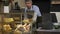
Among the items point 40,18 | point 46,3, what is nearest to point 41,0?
point 46,3

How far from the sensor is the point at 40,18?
6.44 ft

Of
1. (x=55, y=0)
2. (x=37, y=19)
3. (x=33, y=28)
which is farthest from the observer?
(x=55, y=0)

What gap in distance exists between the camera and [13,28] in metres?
1.85

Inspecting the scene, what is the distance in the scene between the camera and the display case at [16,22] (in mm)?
1814

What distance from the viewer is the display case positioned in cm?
181

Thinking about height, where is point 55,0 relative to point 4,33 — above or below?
above

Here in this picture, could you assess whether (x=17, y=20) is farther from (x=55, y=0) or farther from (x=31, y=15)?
(x=55, y=0)

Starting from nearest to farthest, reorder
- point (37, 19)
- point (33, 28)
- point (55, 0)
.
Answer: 1. point (33, 28)
2. point (37, 19)
3. point (55, 0)

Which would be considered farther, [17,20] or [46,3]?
[46,3]

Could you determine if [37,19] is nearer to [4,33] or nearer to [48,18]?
[48,18]

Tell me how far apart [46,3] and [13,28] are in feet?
8.23

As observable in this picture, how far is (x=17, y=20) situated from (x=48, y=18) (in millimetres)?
331

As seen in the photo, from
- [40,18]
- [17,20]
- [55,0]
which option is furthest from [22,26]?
[55,0]

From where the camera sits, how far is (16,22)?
1876mm
